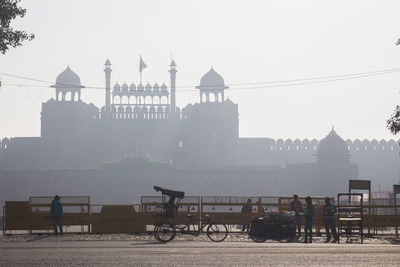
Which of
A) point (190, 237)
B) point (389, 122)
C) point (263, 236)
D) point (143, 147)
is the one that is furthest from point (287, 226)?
point (143, 147)

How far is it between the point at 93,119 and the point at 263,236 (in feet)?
220

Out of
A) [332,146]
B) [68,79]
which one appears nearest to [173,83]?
[68,79]

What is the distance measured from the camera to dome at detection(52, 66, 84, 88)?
8225cm

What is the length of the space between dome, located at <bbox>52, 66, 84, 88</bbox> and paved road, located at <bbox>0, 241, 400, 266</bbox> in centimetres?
6995

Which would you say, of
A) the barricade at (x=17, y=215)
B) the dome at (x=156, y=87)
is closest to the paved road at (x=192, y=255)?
the barricade at (x=17, y=215)

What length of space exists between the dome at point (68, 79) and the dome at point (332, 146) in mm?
26590

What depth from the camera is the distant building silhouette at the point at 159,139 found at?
7938cm

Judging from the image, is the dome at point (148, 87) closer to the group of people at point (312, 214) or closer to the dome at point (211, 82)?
the dome at point (211, 82)

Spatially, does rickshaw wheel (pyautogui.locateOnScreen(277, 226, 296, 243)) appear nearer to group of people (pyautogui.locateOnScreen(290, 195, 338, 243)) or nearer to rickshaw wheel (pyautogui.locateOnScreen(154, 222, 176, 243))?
group of people (pyautogui.locateOnScreen(290, 195, 338, 243))

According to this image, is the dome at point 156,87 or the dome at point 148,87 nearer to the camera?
the dome at point 148,87

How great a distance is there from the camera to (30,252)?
11.9m

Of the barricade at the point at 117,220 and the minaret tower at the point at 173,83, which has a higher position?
the minaret tower at the point at 173,83

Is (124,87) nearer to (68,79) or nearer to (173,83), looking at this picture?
(173,83)

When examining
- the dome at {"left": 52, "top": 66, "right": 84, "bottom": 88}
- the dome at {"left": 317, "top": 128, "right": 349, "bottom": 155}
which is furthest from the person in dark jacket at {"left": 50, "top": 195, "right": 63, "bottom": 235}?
the dome at {"left": 52, "top": 66, "right": 84, "bottom": 88}
